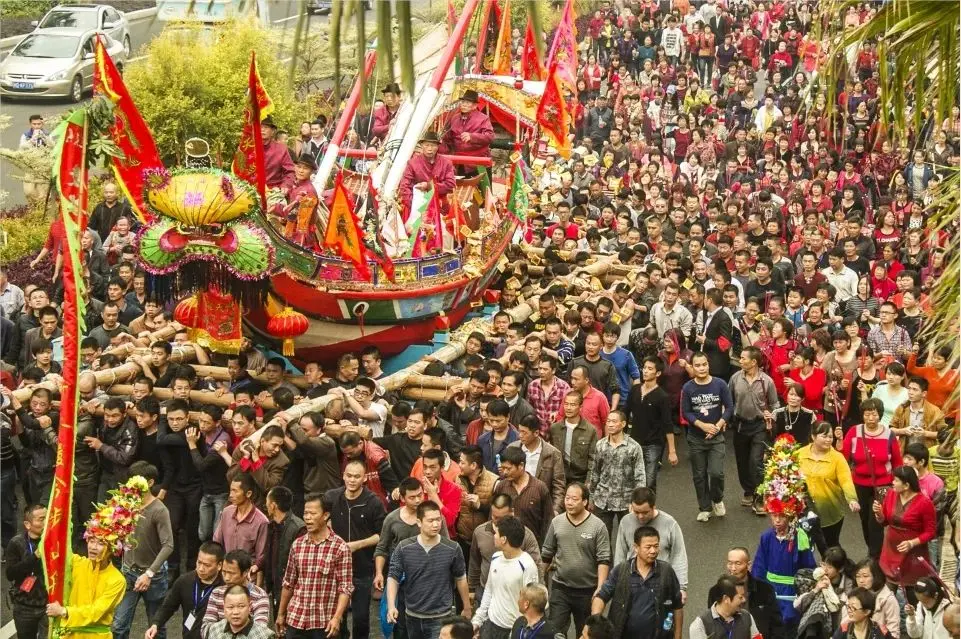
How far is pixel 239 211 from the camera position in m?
12.3

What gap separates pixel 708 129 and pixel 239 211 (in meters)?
11.2

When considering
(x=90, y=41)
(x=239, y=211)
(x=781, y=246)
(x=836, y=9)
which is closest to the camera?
(x=836, y=9)

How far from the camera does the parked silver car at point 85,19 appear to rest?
26.3 metres

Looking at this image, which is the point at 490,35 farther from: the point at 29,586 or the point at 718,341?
the point at 29,586

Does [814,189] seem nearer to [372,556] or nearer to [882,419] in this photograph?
[882,419]

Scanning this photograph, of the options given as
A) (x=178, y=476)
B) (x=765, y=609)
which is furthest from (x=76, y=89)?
(x=765, y=609)

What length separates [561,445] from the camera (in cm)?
1138

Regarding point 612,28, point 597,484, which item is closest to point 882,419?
point 597,484

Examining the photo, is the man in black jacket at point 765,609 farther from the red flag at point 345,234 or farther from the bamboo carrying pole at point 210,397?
the red flag at point 345,234

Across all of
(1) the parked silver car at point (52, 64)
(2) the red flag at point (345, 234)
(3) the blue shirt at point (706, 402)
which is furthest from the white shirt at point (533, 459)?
(1) the parked silver car at point (52, 64)

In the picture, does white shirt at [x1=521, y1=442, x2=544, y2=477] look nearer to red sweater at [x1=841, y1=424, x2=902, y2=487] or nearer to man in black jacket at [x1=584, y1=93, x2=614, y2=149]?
red sweater at [x1=841, y1=424, x2=902, y2=487]

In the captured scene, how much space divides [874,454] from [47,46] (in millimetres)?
18276

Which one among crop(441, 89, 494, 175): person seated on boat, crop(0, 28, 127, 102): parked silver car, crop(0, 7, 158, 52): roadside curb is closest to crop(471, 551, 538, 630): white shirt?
crop(441, 89, 494, 175): person seated on boat

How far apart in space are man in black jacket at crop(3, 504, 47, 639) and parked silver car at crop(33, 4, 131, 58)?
1733cm
